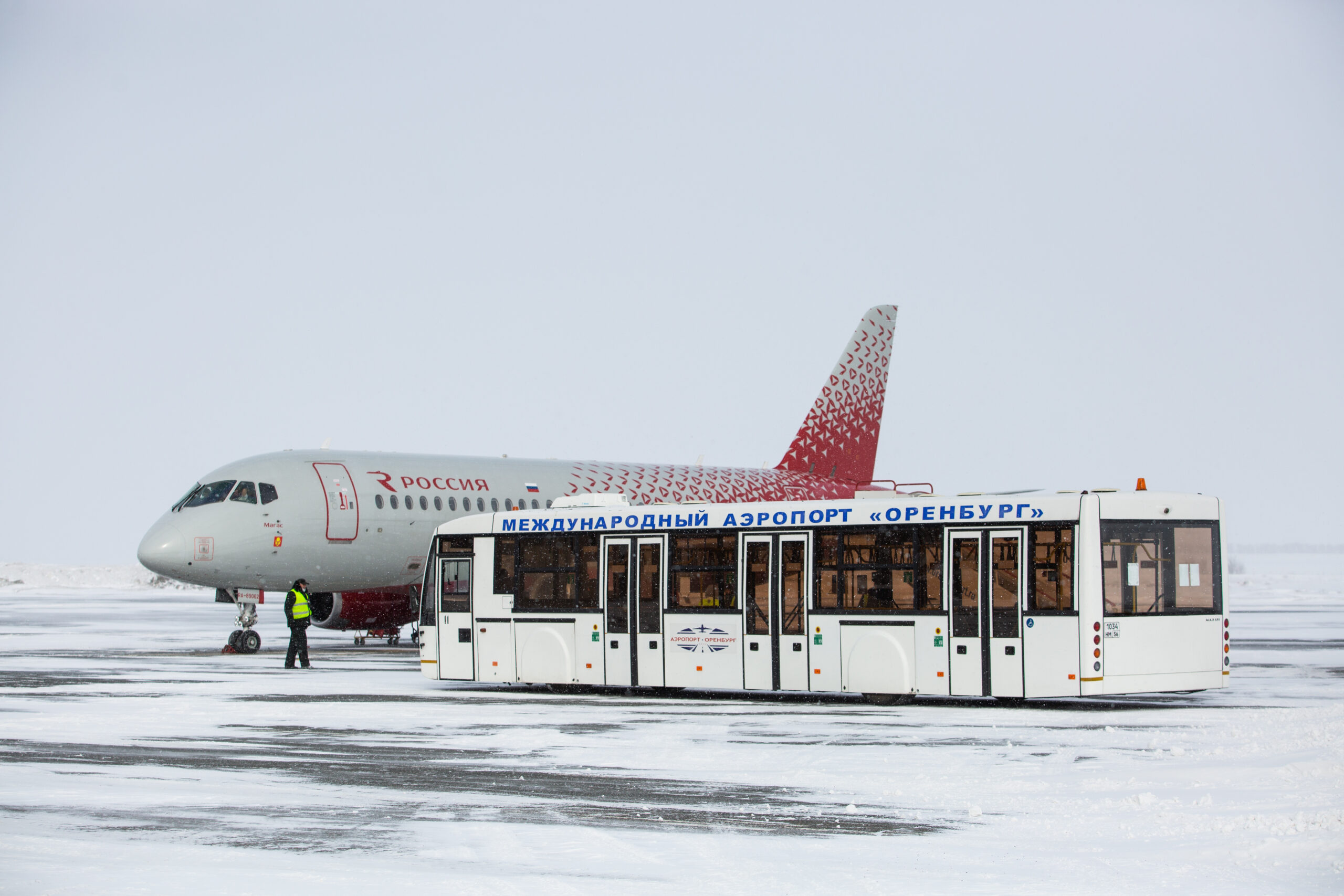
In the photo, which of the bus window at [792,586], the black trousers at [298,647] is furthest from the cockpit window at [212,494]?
the bus window at [792,586]

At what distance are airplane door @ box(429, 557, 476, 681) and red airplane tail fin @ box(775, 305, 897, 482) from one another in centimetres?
2148

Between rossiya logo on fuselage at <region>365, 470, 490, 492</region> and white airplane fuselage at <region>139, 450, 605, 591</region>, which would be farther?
rossiya logo on fuselage at <region>365, 470, 490, 492</region>

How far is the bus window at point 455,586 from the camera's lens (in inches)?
969

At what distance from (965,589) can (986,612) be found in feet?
1.38

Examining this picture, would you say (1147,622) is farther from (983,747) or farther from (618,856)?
(618,856)

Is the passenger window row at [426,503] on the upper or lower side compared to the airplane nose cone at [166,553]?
upper

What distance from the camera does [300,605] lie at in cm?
2895

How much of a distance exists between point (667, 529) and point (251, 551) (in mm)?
12281

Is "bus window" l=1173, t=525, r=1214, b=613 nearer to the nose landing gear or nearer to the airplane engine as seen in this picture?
the airplane engine

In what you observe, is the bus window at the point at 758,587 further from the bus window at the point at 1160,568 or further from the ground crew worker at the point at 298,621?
the ground crew worker at the point at 298,621

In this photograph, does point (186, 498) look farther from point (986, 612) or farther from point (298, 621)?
point (986, 612)

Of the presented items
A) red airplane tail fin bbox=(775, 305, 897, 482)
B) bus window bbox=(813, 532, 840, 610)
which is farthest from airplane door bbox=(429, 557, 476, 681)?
red airplane tail fin bbox=(775, 305, 897, 482)

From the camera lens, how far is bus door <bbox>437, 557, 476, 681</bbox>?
80.5 ft

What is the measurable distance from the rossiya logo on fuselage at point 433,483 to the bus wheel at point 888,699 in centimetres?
1496
